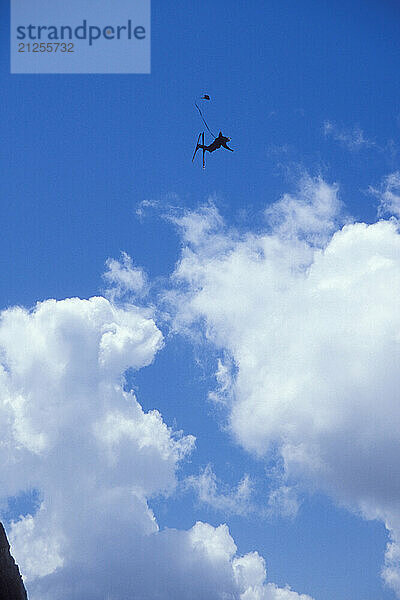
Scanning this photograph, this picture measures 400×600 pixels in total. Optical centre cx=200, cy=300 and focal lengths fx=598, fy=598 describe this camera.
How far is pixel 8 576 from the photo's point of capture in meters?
52.8

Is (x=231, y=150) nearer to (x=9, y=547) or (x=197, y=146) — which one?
(x=197, y=146)

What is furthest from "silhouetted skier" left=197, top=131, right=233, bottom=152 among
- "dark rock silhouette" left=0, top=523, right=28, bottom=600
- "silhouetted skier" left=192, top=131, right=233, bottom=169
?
"dark rock silhouette" left=0, top=523, right=28, bottom=600

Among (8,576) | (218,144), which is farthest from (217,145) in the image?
(8,576)

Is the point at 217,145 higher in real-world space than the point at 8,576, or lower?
higher

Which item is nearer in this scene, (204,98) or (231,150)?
(204,98)

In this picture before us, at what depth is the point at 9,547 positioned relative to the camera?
5459cm

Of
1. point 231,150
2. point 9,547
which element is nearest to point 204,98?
point 231,150

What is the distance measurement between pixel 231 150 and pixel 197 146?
3.15 meters

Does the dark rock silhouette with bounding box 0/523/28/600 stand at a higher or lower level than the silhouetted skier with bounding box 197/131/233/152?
lower

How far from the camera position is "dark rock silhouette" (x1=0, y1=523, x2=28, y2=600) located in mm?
52062

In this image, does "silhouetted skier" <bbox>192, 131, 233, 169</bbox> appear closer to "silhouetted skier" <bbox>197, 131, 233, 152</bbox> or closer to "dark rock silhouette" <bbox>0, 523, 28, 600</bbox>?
"silhouetted skier" <bbox>197, 131, 233, 152</bbox>

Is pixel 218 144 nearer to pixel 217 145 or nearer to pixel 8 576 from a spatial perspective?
pixel 217 145

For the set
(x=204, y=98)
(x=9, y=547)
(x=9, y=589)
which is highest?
(x=204, y=98)

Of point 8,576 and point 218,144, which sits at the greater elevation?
point 218,144
